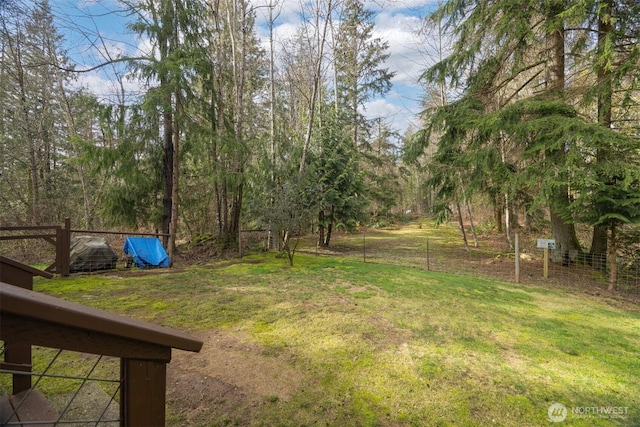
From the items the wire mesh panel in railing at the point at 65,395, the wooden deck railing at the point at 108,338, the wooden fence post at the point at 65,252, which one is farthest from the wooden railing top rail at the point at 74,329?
the wooden fence post at the point at 65,252

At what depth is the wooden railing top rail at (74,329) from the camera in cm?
62

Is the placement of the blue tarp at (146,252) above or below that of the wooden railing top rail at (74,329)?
below

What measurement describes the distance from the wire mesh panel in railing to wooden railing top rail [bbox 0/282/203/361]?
735mm

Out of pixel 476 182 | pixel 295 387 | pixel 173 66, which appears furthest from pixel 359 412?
pixel 173 66

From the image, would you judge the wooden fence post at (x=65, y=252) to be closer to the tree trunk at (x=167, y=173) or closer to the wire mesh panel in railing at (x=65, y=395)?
the tree trunk at (x=167, y=173)

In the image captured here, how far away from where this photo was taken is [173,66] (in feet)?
23.1

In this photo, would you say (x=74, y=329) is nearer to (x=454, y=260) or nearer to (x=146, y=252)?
(x=146, y=252)

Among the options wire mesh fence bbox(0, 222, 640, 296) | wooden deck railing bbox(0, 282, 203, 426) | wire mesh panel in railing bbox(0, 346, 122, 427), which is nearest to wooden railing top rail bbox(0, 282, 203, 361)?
wooden deck railing bbox(0, 282, 203, 426)

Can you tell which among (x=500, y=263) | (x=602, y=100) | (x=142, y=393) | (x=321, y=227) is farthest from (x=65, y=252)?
(x=602, y=100)

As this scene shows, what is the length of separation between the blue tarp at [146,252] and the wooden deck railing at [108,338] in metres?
7.64

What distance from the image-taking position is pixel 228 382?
8.13ft

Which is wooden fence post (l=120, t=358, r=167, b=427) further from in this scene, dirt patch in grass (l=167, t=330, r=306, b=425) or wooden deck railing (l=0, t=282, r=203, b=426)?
dirt patch in grass (l=167, t=330, r=306, b=425)

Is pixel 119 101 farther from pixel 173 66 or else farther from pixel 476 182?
pixel 476 182

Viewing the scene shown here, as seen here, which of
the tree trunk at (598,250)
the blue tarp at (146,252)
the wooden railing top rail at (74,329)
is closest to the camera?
the wooden railing top rail at (74,329)
